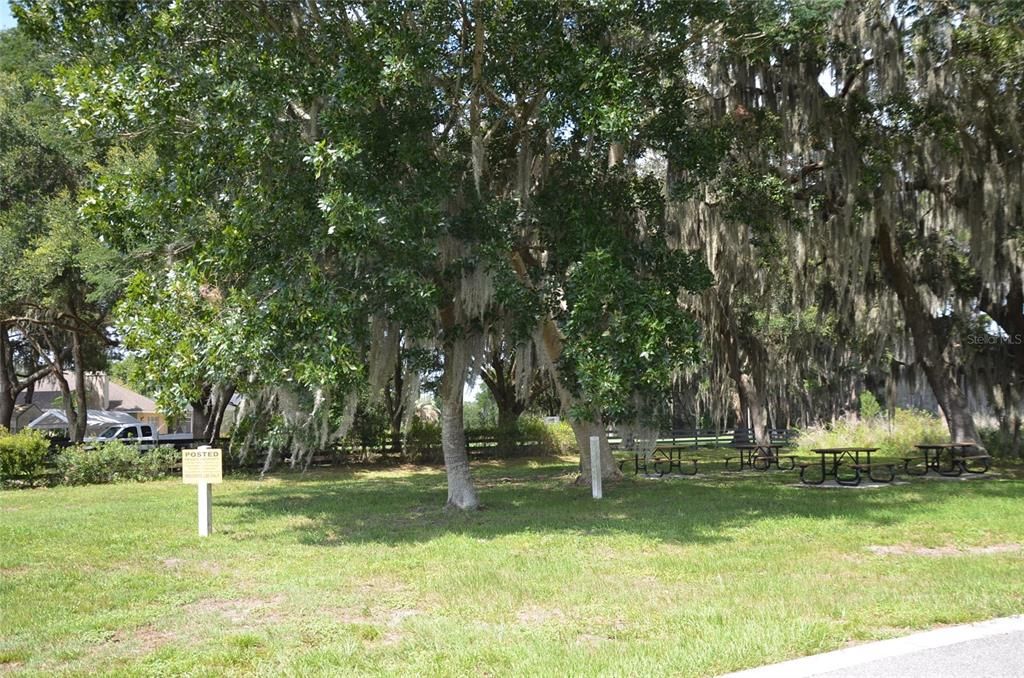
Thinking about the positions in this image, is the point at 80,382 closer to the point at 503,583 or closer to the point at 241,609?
the point at 241,609

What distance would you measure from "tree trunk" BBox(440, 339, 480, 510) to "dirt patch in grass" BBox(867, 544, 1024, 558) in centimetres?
590

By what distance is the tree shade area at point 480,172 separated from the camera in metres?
9.81

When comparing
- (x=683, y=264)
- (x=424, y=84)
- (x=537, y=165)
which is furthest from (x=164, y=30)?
(x=683, y=264)

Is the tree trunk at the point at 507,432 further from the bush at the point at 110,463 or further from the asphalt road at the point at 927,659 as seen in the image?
the asphalt road at the point at 927,659

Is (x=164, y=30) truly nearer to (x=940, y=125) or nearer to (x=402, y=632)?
(x=402, y=632)

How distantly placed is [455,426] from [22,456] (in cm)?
1166

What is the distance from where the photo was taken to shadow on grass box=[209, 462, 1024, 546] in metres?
10.1

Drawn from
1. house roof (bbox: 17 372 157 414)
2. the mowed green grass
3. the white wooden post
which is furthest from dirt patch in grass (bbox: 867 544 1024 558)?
house roof (bbox: 17 372 157 414)

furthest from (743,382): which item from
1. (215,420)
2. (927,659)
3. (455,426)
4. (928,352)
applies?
(927,659)

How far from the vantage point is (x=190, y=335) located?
31.9ft

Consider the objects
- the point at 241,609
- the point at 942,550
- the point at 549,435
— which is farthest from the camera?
the point at 549,435

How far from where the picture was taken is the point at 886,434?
23.6m

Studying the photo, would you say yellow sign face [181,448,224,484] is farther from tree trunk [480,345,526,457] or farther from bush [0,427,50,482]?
tree trunk [480,345,526,457]

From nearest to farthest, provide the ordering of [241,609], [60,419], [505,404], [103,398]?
[241,609] → [505,404] → [60,419] → [103,398]
